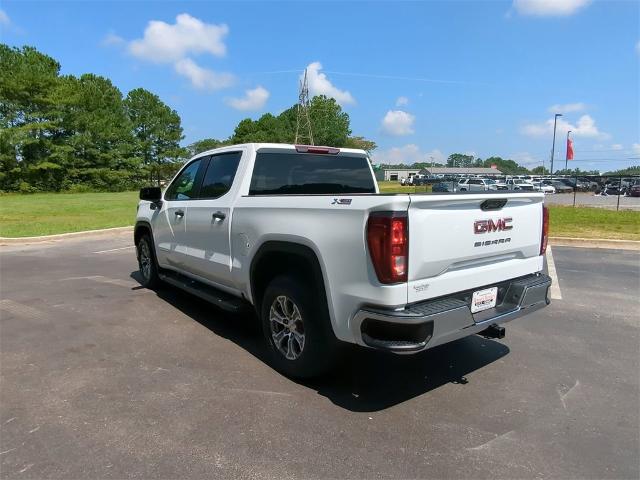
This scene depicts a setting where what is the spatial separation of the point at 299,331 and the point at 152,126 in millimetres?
62070

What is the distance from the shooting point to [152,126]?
6006 cm

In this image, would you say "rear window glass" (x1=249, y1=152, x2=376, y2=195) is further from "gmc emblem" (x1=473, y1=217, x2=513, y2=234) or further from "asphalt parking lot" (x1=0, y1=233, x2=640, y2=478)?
"gmc emblem" (x1=473, y1=217, x2=513, y2=234)

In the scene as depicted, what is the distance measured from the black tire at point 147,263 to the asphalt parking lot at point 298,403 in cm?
100

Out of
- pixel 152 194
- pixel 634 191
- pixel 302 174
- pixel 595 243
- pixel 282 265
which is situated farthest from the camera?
pixel 634 191

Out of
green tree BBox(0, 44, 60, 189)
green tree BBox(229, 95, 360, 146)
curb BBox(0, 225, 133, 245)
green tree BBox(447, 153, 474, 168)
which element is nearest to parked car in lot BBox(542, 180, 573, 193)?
green tree BBox(229, 95, 360, 146)

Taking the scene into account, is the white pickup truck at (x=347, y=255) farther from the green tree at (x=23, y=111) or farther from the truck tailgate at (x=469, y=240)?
the green tree at (x=23, y=111)

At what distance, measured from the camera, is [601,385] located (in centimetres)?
381

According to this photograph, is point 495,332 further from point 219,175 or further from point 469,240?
point 219,175

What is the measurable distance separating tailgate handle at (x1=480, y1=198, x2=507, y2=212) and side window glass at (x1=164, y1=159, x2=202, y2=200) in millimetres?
3341

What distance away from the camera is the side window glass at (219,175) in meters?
4.75

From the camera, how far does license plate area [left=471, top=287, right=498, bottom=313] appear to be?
3428 millimetres

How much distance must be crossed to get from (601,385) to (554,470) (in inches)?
58.2

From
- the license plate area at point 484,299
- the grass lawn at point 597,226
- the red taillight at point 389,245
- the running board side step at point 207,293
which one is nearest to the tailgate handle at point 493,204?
the license plate area at point 484,299

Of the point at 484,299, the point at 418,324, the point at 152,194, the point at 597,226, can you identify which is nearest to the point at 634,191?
the point at 597,226
